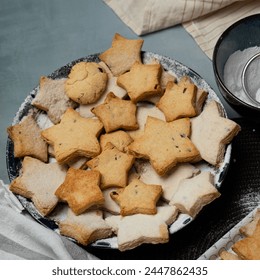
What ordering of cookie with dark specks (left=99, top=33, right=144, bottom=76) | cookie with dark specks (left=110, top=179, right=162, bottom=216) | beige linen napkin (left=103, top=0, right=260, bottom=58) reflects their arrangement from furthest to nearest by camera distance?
beige linen napkin (left=103, top=0, right=260, bottom=58) < cookie with dark specks (left=99, top=33, right=144, bottom=76) < cookie with dark specks (left=110, top=179, right=162, bottom=216)

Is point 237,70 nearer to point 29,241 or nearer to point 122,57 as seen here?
point 122,57

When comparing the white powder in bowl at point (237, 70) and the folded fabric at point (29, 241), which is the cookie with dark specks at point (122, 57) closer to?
the white powder in bowl at point (237, 70)

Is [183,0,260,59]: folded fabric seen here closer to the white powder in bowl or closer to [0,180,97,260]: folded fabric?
the white powder in bowl

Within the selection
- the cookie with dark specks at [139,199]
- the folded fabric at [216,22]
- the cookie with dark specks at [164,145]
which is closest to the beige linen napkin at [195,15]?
the folded fabric at [216,22]

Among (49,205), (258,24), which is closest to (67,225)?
(49,205)

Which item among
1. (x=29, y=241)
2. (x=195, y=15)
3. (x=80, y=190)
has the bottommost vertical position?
(x=29, y=241)

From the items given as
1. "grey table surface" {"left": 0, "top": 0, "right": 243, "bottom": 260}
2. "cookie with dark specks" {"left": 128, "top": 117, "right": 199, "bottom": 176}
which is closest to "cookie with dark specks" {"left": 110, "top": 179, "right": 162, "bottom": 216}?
"cookie with dark specks" {"left": 128, "top": 117, "right": 199, "bottom": 176}

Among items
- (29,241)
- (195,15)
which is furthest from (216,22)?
(29,241)
